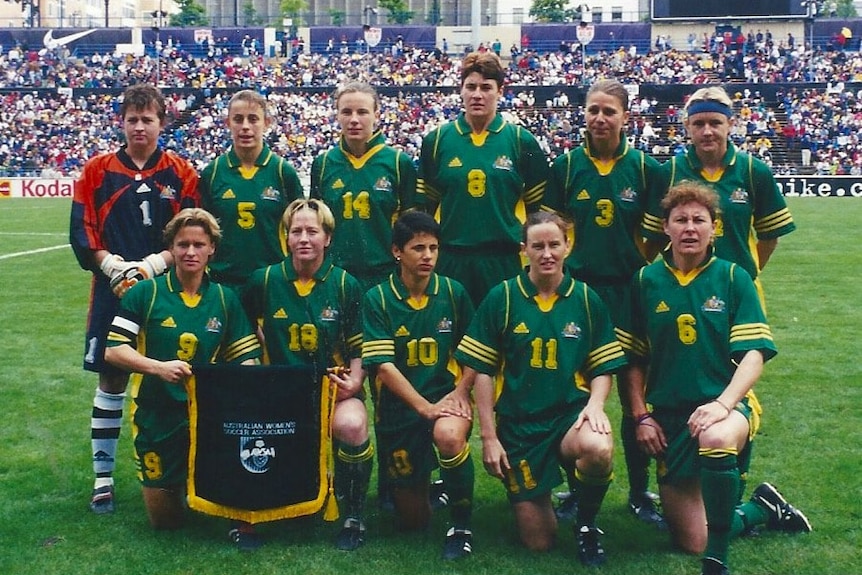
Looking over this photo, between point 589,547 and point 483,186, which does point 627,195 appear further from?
point 589,547

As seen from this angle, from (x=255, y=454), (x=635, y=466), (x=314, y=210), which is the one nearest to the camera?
(x=255, y=454)

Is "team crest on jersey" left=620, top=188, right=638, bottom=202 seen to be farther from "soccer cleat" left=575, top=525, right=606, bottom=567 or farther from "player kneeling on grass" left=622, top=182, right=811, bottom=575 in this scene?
"soccer cleat" left=575, top=525, right=606, bottom=567

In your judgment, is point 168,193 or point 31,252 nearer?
point 168,193

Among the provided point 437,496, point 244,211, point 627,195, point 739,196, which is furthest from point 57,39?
point 739,196

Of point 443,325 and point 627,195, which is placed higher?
point 627,195

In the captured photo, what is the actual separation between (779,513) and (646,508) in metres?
0.62

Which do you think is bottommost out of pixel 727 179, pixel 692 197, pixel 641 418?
pixel 641 418

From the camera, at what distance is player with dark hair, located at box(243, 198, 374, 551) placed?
4.63 metres

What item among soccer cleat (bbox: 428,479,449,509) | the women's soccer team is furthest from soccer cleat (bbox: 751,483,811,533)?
soccer cleat (bbox: 428,479,449,509)

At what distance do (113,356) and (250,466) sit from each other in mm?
809

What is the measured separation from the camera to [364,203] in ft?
17.2

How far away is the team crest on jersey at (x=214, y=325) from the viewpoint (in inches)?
184

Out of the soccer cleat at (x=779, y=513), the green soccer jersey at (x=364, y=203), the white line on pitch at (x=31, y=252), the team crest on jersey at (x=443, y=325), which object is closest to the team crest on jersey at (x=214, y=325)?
the green soccer jersey at (x=364, y=203)

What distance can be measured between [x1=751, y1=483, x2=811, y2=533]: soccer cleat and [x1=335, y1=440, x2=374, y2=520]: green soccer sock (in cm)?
182
